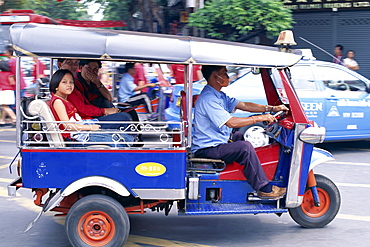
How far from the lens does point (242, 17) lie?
12086 millimetres

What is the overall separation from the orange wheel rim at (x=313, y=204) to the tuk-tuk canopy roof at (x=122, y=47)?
1466mm

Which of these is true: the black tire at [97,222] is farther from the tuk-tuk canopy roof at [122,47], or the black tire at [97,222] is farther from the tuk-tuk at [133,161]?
the tuk-tuk canopy roof at [122,47]

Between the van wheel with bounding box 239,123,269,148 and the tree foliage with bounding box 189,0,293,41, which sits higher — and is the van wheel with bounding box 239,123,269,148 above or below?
below

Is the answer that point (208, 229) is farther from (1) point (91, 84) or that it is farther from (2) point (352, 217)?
(1) point (91, 84)

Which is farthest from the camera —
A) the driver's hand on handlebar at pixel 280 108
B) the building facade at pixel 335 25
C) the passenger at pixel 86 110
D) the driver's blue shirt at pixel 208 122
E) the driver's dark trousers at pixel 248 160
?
the building facade at pixel 335 25

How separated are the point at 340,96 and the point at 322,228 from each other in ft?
13.4

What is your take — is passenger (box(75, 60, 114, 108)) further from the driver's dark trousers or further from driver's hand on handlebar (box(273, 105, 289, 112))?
driver's hand on handlebar (box(273, 105, 289, 112))

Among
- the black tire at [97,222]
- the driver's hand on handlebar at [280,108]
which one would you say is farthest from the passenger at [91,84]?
the driver's hand on handlebar at [280,108]

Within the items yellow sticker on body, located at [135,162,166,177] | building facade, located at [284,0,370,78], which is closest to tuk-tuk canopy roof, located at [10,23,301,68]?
yellow sticker on body, located at [135,162,166,177]

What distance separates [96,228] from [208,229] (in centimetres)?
128

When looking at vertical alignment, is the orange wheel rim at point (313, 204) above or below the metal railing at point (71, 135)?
below

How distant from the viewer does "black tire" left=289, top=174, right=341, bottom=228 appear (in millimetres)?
4918

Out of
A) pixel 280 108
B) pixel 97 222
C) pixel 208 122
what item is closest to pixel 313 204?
pixel 280 108

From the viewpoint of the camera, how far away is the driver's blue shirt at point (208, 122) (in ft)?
15.1
